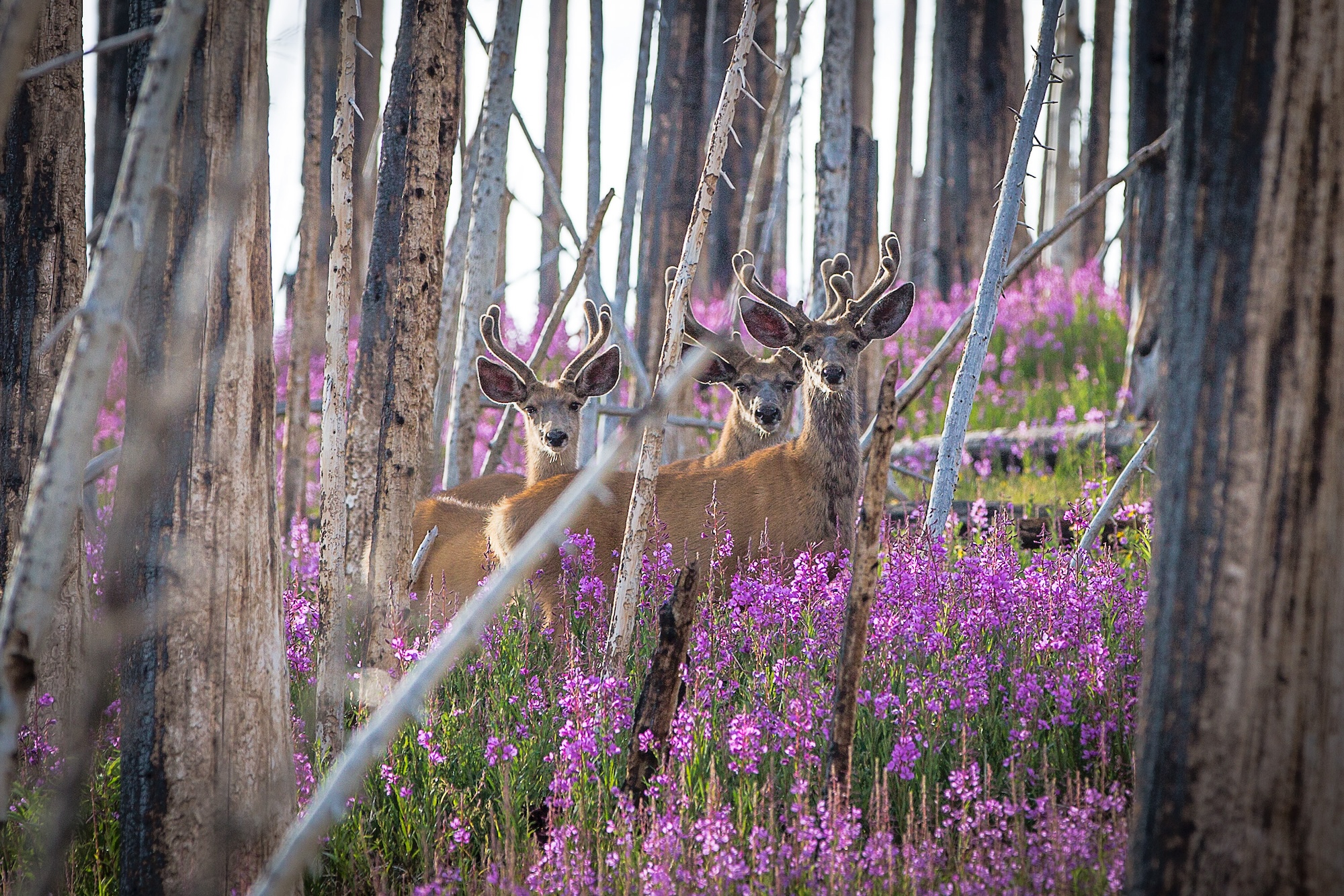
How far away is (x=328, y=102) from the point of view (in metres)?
19.0

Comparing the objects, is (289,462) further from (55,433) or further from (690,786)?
(55,433)

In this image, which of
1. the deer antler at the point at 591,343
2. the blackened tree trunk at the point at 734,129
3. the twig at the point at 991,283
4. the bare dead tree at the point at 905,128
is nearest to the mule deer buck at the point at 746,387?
the deer antler at the point at 591,343

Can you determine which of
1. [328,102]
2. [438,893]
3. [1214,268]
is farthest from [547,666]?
[328,102]

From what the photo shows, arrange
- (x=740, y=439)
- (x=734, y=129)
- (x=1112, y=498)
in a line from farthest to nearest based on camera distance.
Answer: (x=734, y=129) < (x=740, y=439) < (x=1112, y=498)

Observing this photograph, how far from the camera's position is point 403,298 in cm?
469

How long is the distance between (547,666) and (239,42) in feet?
10.4

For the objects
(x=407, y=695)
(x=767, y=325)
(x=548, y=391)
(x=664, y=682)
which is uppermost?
(x=767, y=325)

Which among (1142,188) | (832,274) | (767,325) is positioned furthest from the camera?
(1142,188)

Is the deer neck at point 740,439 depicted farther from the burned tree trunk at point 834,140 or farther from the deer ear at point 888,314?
the deer ear at point 888,314

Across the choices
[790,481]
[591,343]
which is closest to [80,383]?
[790,481]

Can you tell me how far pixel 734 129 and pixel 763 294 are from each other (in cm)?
1054

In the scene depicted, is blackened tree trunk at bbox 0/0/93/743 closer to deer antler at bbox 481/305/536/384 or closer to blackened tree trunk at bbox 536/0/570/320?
deer antler at bbox 481/305/536/384

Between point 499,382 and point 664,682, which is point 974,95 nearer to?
point 499,382

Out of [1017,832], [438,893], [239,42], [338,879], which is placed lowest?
[338,879]
